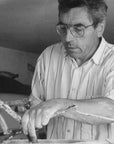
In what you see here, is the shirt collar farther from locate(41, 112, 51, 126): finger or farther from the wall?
the wall

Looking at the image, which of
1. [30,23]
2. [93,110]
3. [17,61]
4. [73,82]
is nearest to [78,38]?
[73,82]

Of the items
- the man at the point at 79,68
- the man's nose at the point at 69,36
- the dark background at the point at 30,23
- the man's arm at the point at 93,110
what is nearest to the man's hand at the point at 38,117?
the man's arm at the point at 93,110

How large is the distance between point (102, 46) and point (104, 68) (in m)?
0.10

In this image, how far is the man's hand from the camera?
833mm

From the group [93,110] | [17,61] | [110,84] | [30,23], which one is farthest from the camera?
[17,61]

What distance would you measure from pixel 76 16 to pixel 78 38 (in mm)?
69

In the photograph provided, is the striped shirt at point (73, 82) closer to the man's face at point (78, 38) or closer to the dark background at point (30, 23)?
the man's face at point (78, 38)

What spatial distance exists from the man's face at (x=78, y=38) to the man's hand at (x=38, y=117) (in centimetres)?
38

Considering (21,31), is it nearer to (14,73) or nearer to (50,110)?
(14,73)

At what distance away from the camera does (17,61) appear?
288cm

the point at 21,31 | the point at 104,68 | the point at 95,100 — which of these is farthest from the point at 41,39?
the point at 95,100

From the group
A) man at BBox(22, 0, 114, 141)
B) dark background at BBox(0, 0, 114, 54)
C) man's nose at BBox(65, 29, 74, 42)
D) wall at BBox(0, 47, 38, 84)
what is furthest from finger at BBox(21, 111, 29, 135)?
wall at BBox(0, 47, 38, 84)

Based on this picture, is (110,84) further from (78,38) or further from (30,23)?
(30,23)

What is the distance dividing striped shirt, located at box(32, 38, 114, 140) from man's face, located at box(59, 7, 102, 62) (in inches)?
1.5
